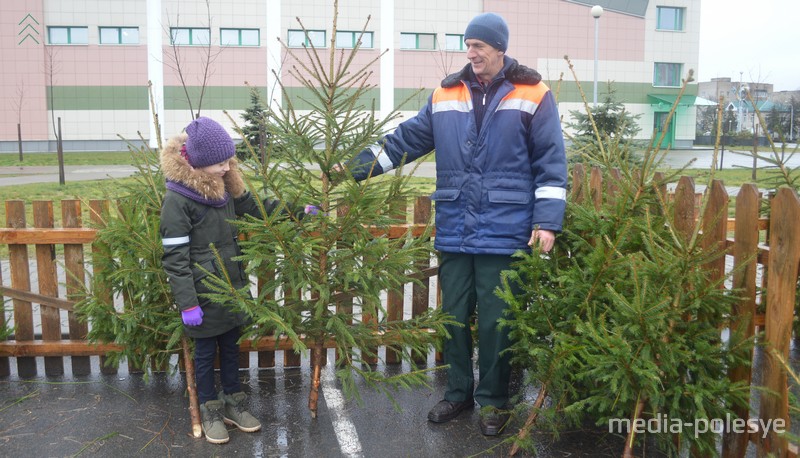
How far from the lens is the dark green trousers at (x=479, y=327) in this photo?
13.0ft

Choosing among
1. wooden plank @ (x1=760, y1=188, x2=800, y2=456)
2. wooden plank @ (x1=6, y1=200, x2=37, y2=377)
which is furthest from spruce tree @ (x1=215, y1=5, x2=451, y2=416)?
wooden plank @ (x1=6, y1=200, x2=37, y2=377)

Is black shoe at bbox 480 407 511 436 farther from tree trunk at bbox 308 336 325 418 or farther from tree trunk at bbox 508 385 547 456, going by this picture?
tree trunk at bbox 308 336 325 418

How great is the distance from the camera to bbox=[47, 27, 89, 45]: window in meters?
38.3

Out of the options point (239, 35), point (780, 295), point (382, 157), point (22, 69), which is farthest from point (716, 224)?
point (22, 69)

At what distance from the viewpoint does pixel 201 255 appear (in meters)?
3.82

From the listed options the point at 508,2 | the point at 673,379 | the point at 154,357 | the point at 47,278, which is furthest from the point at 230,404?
the point at 508,2

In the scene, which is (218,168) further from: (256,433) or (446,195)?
(256,433)

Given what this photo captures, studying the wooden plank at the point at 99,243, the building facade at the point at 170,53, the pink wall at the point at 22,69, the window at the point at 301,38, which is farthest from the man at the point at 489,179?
the pink wall at the point at 22,69

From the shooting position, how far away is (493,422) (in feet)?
12.9

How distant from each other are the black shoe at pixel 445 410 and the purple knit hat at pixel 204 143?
201 centimetres

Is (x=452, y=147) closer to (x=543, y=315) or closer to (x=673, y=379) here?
(x=543, y=315)

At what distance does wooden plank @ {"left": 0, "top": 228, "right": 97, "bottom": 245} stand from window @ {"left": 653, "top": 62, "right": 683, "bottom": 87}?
45994 millimetres

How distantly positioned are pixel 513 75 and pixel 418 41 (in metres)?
38.2

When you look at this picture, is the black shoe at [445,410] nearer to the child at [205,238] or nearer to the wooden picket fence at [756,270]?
the child at [205,238]
